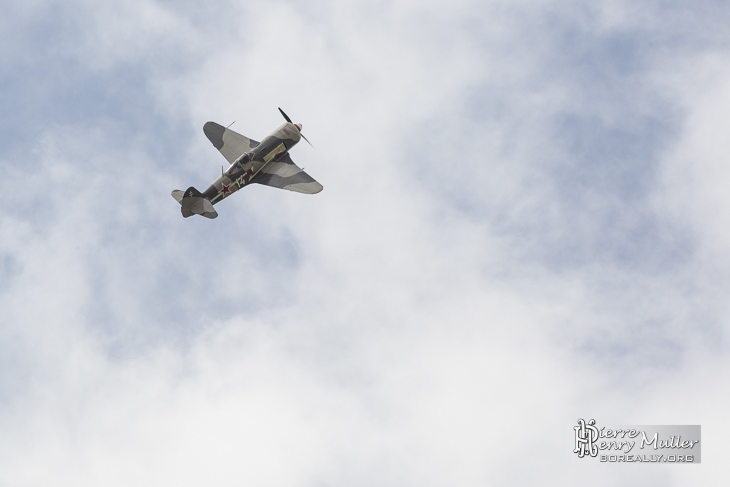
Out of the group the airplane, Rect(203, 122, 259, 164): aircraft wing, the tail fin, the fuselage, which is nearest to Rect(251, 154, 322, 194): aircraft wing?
the airplane

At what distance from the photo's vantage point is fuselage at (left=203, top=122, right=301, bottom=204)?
3071 inches

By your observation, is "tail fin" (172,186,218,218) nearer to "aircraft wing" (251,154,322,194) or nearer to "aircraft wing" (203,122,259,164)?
"aircraft wing" (251,154,322,194)

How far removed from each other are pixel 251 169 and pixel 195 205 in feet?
27.4

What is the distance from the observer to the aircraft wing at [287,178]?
79.8 meters

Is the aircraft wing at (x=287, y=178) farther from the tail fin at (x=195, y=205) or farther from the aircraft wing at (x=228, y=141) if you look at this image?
the tail fin at (x=195, y=205)

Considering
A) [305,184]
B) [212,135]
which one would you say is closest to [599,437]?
[305,184]

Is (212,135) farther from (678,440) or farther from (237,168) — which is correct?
(678,440)

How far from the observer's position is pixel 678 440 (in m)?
61.5

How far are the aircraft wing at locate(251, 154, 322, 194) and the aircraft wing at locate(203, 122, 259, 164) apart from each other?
183 inches

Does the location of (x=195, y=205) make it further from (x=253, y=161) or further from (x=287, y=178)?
(x=287, y=178)

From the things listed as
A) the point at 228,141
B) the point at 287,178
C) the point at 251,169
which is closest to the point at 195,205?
the point at 251,169

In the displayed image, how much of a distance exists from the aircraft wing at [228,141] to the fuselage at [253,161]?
11.4 ft

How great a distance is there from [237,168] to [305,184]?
7.65 metres

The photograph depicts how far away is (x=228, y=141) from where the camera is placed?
85812mm
